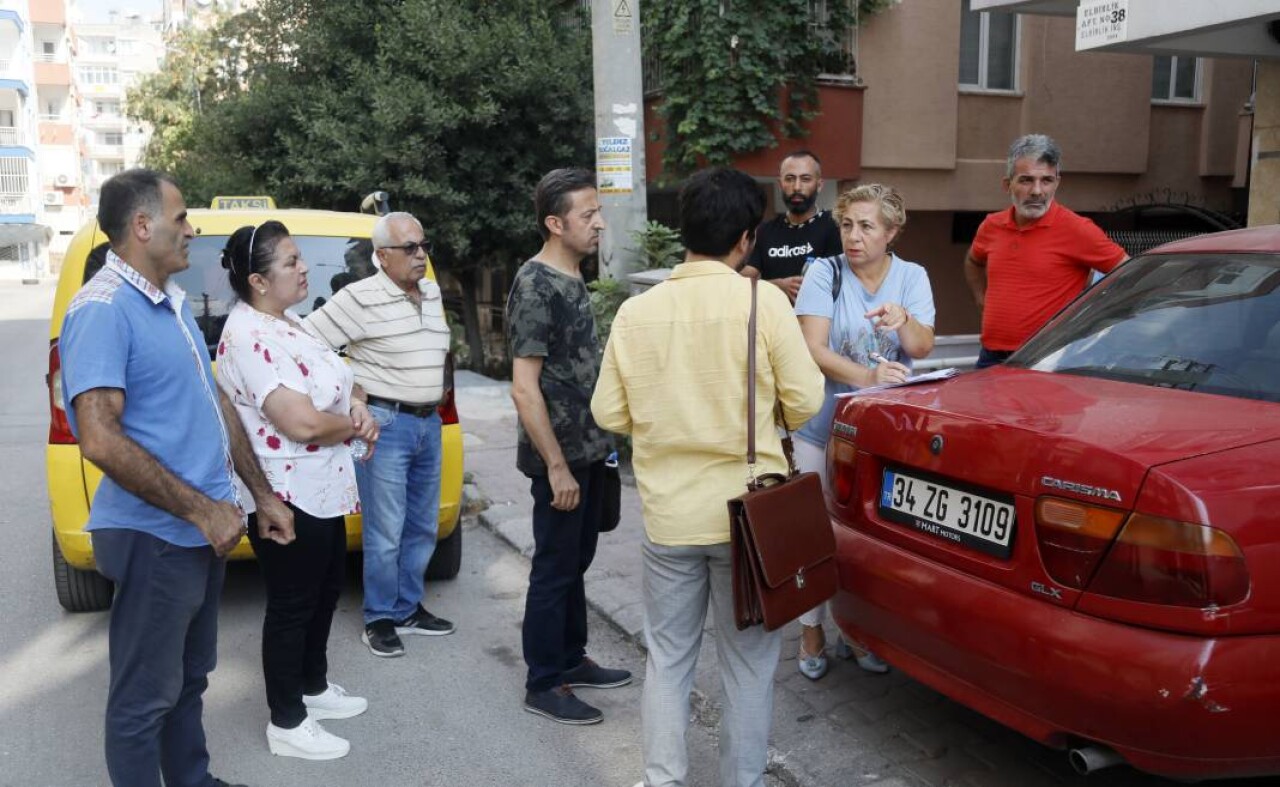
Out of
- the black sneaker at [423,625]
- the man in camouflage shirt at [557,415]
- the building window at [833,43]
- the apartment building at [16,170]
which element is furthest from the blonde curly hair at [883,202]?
the apartment building at [16,170]

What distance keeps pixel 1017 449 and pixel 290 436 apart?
7.21 ft

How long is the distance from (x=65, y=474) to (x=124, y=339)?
7.33ft

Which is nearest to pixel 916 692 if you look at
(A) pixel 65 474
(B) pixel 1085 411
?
(B) pixel 1085 411

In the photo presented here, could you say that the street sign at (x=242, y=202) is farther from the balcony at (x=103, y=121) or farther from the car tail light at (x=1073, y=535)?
the balcony at (x=103, y=121)

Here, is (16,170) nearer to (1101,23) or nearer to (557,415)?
(1101,23)

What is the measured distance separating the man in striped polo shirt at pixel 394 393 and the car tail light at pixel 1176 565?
279 cm

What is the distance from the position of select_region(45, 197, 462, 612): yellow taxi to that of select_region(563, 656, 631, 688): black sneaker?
124 cm

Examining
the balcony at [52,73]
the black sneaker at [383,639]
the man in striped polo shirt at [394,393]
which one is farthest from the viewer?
the balcony at [52,73]

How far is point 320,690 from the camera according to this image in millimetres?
4043

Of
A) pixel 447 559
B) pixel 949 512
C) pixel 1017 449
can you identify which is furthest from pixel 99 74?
pixel 1017 449

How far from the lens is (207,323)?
488 cm

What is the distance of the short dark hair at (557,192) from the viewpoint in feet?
12.5

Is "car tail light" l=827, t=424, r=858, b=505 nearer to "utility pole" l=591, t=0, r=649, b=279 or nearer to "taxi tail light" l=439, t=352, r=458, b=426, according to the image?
"taxi tail light" l=439, t=352, r=458, b=426

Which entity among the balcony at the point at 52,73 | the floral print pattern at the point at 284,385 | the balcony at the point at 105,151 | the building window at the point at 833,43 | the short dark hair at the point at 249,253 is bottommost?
the floral print pattern at the point at 284,385
